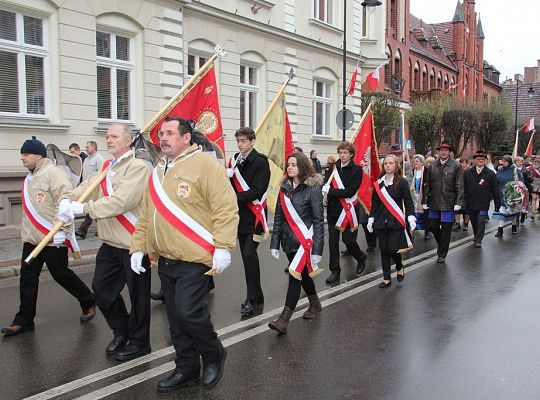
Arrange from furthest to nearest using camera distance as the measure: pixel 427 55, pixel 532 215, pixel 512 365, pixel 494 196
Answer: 1. pixel 427 55
2. pixel 532 215
3. pixel 494 196
4. pixel 512 365

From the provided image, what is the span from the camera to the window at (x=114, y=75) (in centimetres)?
1410

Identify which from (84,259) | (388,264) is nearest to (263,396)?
(388,264)

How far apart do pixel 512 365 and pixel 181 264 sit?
278 centimetres

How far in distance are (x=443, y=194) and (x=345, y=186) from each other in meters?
2.67

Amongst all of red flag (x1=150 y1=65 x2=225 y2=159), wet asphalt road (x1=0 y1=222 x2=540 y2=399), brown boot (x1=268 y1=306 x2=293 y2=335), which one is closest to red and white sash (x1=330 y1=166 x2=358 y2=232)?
wet asphalt road (x1=0 y1=222 x2=540 y2=399)

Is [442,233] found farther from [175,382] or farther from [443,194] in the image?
[175,382]

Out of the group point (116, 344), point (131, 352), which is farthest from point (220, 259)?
point (116, 344)

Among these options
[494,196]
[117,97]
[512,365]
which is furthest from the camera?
[117,97]

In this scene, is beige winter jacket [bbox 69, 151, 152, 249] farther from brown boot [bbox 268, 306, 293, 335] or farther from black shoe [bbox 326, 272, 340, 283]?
black shoe [bbox 326, 272, 340, 283]

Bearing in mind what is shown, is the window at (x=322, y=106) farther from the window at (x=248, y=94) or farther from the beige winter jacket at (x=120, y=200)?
the beige winter jacket at (x=120, y=200)

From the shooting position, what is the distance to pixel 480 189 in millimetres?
11773

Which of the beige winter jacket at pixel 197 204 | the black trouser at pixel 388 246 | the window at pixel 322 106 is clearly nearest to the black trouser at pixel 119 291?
the beige winter jacket at pixel 197 204

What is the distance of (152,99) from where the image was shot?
1519 centimetres

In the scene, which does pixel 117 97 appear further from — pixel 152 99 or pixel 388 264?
pixel 388 264
